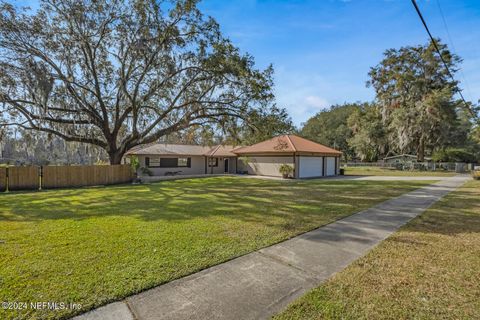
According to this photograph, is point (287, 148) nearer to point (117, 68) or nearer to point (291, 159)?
point (291, 159)

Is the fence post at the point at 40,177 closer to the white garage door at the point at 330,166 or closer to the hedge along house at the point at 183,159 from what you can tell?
the hedge along house at the point at 183,159

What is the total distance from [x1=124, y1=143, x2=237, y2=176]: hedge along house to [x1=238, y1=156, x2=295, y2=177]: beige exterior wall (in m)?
2.28

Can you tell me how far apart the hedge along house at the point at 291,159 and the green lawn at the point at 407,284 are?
1329 centimetres

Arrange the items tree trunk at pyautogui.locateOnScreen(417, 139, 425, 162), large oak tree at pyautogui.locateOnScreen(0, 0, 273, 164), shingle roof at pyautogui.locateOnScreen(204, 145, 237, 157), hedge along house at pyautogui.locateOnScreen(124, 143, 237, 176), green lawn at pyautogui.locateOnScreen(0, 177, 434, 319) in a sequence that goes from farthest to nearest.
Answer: tree trunk at pyautogui.locateOnScreen(417, 139, 425, 162) → shingle roof at pyautogui.locateOnScreen(204, 145, 237, 157) → hedge along house at pyautogui.locateOnScreen(124, 143, 237, 176) → large oak tree at pyautogui.locateOnScreen(0, 0, 273, 164) → green lawn at pyautogui.locateOnScreen(0, 177, 434, 319)

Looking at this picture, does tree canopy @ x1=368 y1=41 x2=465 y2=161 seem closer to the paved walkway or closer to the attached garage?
the attached garage

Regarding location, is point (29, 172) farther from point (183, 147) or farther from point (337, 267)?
point (337, 267)

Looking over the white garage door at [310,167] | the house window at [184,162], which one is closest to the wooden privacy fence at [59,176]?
the house window at [184,162]

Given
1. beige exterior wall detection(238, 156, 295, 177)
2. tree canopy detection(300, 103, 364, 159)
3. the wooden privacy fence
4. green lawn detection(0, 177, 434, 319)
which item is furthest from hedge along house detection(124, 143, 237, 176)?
tree canopy detection(300, 103, 364, 159)

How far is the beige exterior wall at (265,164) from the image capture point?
19.9 metres

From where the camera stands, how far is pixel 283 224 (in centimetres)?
585

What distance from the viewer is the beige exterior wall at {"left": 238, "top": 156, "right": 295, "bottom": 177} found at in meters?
19.9

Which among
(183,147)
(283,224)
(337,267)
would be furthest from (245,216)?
(183,147)

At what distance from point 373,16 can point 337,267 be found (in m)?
6.95

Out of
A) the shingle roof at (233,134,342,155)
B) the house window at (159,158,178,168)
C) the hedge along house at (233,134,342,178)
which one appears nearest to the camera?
the shingle roof at (233,134,342,155)
